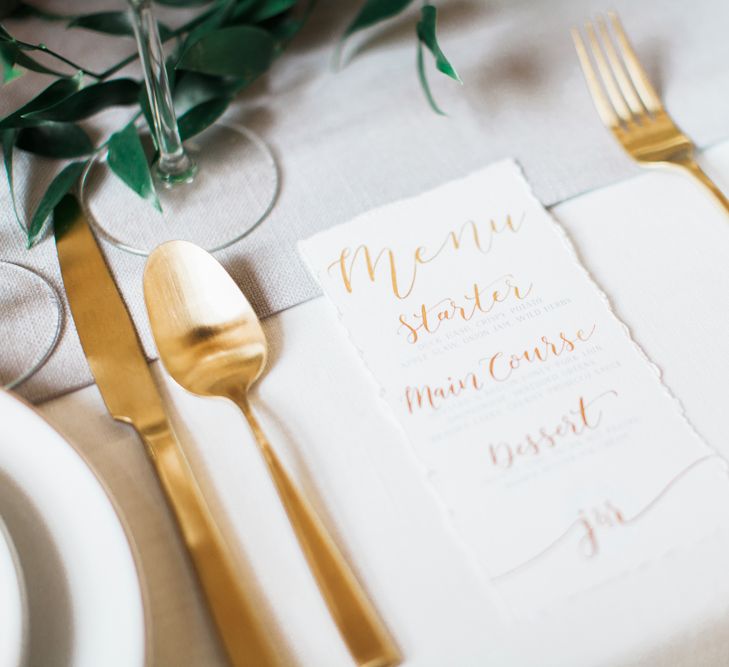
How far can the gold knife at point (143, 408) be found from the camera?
1.21ft

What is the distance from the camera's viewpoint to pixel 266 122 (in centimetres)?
61

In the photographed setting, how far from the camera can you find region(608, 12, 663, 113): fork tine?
0.58m

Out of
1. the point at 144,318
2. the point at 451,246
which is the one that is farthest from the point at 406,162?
the point at 144,318

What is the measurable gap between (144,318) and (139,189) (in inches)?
3.7

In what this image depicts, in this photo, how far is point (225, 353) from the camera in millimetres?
458

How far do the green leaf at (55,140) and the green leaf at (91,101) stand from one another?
0.01 metres

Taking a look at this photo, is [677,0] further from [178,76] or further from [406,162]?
[178,76]

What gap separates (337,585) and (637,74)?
1.41 ft

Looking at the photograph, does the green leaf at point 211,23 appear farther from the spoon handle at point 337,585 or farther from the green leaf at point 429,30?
the spoon handle at point 337,585

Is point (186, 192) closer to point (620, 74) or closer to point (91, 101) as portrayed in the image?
point (91, 101)

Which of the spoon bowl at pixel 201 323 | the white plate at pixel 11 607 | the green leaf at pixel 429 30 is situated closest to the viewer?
the white plate at pixel 11 607

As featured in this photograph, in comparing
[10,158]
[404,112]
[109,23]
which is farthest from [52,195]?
[404,112]

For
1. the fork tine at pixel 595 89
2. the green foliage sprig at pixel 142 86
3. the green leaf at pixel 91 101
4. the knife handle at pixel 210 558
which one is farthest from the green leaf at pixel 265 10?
the knife handle at pixel 210 558

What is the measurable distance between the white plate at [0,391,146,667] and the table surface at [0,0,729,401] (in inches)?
3.4
